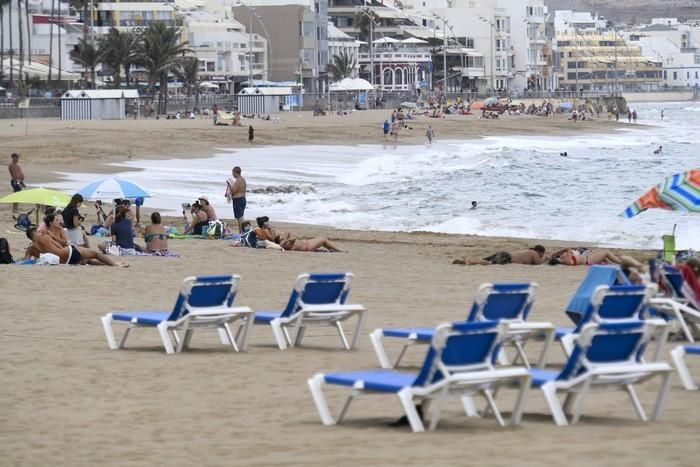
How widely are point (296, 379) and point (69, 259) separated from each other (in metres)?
7.31

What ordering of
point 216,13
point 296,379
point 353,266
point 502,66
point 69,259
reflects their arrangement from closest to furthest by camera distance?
1. point 296,379
2. point 69,259
3. point 353,266
4. point 216,13
5. point 502,66

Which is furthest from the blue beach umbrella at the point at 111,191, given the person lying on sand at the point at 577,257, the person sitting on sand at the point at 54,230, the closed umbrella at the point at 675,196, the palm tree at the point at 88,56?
the palm tree at the point at 88,56

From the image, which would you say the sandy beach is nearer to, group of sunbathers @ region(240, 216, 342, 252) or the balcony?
group of sunbathers @ region(240, 216, 342, 252)

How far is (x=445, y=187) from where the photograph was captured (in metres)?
37.8

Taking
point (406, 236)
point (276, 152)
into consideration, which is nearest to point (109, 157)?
point (276, 152)

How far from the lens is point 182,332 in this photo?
10602mm

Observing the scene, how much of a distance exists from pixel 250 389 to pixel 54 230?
7.95 metres

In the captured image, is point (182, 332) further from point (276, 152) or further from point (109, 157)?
point (276, 152)

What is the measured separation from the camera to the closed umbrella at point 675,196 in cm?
1398

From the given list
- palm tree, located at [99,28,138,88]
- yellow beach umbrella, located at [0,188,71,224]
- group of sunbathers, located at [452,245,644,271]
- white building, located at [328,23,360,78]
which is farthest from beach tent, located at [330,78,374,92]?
group of sunbathers, located at [452,245,644,271]

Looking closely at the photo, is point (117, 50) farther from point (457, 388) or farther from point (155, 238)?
point (457, 388)

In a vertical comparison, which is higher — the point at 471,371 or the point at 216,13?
the point at 216,13

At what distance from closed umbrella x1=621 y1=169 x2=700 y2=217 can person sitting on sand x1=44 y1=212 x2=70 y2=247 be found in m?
6.11

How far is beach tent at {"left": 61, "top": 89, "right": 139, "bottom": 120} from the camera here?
66500 millimetres
